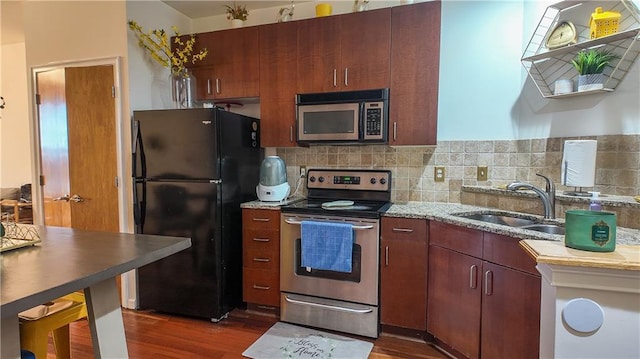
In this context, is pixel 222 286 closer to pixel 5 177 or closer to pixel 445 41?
pixel 445 41

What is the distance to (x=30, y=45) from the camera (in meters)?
2.85

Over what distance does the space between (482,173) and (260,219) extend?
1.71 m

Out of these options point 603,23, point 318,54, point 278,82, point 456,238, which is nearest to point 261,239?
point 278,82

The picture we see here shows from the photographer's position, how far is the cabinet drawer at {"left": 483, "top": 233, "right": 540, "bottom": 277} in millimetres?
1611

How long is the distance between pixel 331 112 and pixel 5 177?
4661 millimetres

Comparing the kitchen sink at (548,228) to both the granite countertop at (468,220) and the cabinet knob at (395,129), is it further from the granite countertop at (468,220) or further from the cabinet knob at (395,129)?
the cabinet knob at (395,129)

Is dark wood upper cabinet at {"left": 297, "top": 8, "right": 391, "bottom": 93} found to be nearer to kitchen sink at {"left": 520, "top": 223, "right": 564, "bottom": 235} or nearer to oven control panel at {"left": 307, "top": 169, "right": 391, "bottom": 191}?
oven control panel at {"left": 307, "top": 169, "right": 391, "bottom": 191}

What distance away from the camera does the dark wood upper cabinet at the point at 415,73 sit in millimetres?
2363

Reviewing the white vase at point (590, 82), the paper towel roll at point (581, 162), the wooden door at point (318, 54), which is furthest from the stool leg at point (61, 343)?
the white vase at point (590, 82)

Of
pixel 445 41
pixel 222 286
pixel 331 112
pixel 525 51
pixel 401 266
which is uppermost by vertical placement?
pixel 445 41

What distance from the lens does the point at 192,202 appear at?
2.52 meters

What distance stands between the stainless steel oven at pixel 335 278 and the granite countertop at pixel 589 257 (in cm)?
128

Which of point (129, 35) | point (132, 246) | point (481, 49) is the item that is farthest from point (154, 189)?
point (481, 49)

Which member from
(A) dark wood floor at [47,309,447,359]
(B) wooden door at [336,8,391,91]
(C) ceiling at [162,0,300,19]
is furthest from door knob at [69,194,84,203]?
(B) wooden door at [336,8,391,91]
